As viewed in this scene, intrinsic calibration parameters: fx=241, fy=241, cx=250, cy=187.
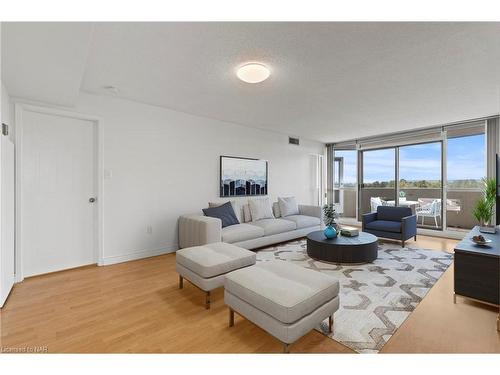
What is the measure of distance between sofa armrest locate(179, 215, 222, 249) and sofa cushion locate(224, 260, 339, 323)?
1.44 meters

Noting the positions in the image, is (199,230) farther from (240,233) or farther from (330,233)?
(330,233)

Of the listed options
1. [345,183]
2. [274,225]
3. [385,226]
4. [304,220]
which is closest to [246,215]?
[274,225]

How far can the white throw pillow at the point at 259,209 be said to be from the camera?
478 centimetres

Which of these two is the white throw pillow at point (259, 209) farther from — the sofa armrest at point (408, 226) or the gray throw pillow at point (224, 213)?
the sofa armrest at point (408, 226)

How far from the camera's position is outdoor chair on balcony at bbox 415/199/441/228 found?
18.3 feet

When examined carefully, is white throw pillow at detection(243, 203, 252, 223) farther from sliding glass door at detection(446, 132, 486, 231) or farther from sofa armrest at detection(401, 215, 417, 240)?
sliding glass door at detection(446, 132, 486, 231)

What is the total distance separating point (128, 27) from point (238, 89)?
1559mm

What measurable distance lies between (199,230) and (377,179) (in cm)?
526

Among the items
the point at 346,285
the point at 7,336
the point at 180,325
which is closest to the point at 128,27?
the point at 180,325

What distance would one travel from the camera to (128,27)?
193 cm

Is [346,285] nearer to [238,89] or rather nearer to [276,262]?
[276,262]

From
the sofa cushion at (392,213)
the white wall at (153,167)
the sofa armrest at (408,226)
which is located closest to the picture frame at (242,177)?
the white wall at (153,167)

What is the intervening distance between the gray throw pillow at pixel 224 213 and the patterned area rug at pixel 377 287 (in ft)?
2.44

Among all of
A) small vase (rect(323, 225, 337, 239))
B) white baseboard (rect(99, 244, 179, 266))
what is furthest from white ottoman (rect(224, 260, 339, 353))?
white baseboard (rect(99, 244, 179, 266))
